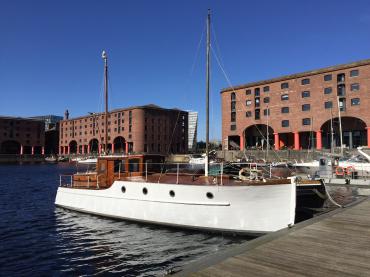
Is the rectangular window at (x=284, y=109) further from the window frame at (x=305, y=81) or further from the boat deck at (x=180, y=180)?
the boat deck at (x=180, y=180)

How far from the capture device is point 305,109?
67.2 meters

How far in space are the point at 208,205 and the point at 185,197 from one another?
1.18 meters

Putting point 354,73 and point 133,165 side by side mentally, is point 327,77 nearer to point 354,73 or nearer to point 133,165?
point 354,73

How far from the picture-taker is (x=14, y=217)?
788 inches

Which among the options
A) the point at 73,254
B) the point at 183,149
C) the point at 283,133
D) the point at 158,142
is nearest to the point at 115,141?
the point at 158,142

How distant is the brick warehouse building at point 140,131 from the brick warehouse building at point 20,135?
2291 centimetres

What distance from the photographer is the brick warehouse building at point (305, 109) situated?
61281 millimetres

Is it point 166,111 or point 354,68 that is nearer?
point 354,68

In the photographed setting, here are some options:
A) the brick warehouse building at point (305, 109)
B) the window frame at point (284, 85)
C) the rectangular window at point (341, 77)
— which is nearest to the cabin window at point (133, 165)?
the brick warehouse building at point (305, 109)

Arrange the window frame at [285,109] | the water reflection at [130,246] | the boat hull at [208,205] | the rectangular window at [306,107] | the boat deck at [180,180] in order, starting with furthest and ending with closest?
the window frame at [285,109] < the rectangular window at [306,107] < the boat deck at [180,180] < the boat hull at [208,205] < the water reflection at [130,246]

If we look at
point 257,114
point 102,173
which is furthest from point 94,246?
point 257,114

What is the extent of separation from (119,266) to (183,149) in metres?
117

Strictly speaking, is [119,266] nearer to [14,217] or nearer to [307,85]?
[14,217]

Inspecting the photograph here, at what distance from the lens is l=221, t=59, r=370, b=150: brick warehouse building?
61281mm
